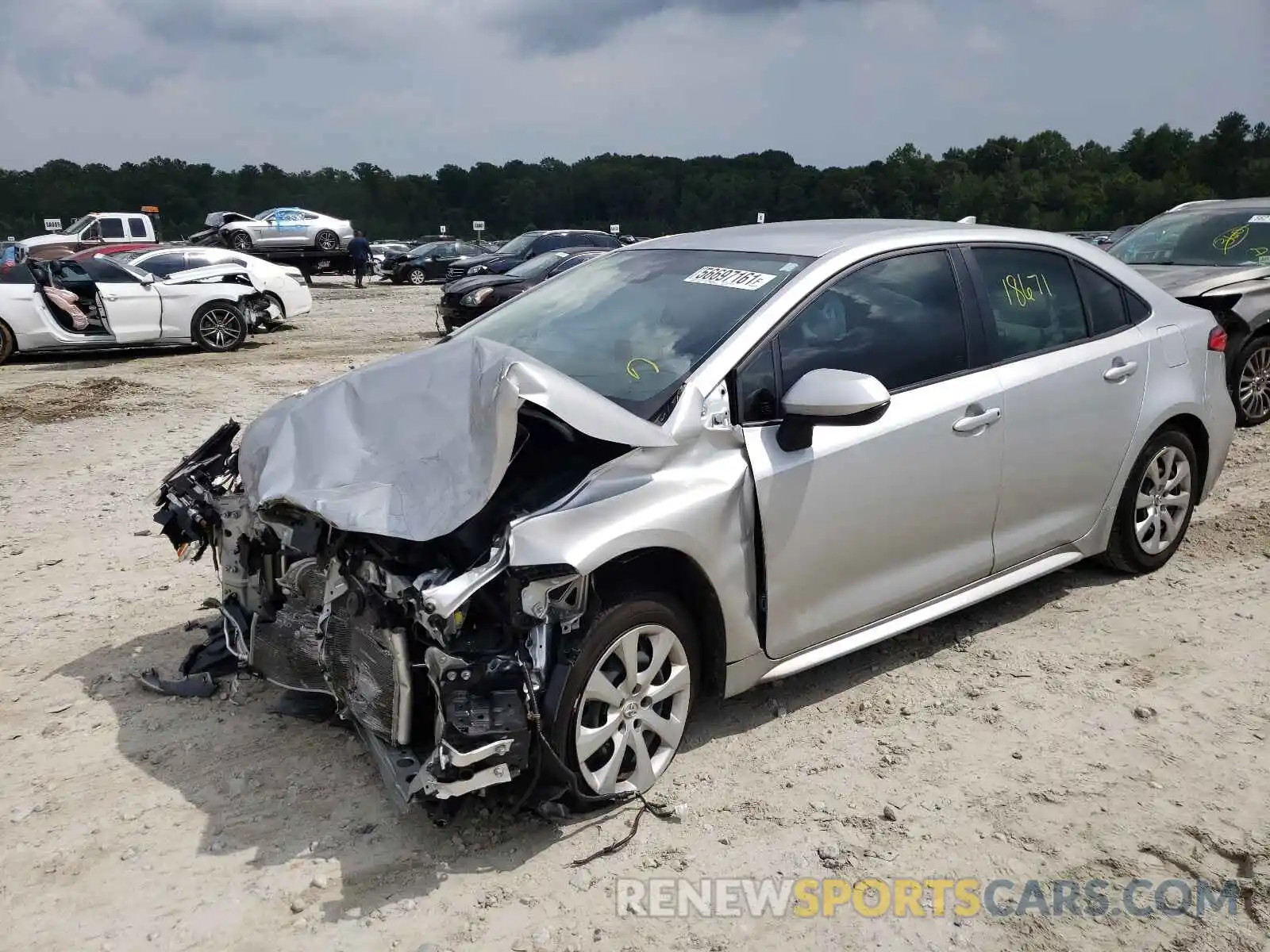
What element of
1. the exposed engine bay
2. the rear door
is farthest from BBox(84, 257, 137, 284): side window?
the exposed engine bay

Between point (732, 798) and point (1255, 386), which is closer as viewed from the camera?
point (732, 798)

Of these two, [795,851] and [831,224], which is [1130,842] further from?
[831,224]

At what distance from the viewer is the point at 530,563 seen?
285 cm

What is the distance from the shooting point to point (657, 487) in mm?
3205

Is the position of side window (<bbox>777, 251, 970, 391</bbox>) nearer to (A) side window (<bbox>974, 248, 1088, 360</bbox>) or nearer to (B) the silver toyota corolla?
(B) the silver toyota corolla

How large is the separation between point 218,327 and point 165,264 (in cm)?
379

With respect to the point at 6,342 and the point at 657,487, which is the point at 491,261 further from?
the point at 657,487

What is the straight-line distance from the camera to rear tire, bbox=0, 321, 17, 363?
43.5 feet

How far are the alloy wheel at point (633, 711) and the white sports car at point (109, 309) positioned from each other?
12.9 metres

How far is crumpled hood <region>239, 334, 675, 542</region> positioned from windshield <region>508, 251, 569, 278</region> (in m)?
12.1

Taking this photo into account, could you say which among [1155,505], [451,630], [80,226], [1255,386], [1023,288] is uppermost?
[80,226]

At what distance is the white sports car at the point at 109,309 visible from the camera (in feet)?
43.7

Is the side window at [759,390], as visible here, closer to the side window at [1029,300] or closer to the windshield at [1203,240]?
the side window at [1029,300]

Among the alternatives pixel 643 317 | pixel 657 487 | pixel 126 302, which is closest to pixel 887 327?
pixel 643 317
